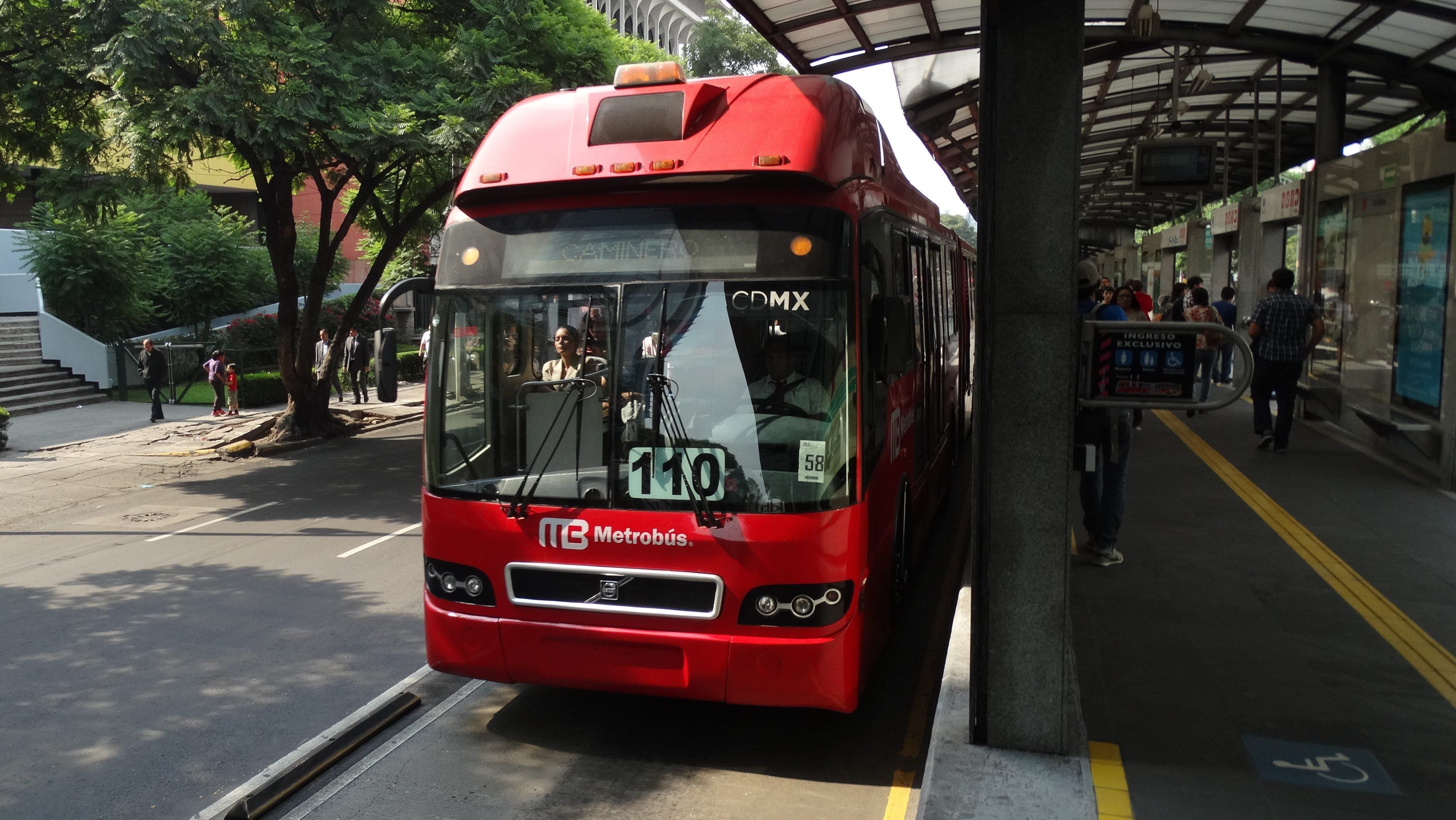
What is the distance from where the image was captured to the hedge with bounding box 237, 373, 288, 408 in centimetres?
2450

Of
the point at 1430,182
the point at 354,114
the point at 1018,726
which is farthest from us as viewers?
the point at 354,114

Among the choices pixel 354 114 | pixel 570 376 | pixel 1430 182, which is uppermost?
pixel 354 114

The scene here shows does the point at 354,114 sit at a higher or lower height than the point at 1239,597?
higher

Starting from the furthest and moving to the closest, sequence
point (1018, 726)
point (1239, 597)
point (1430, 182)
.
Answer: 1. point (1430, 182)
2. point (1239, 597)
3. point (1018, 726)

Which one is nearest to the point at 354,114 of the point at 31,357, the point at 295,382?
the point at 295,382

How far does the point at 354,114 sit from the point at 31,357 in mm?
17327

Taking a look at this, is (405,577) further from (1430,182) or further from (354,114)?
(1430,182)

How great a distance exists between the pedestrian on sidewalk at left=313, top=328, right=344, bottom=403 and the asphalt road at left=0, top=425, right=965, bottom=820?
955 centimetres

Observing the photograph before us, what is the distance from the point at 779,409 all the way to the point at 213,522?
30.9ft

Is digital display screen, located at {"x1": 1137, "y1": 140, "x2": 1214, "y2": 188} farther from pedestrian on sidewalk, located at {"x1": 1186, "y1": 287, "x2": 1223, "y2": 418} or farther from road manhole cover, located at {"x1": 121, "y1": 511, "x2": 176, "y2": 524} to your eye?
road manhole cover, located at {"x1": 121, "y1": 511, "x2": 176, "y2": 524}

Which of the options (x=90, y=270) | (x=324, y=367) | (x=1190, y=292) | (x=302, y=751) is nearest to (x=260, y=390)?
(x=324, y=367)

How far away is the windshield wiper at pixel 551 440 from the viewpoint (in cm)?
536

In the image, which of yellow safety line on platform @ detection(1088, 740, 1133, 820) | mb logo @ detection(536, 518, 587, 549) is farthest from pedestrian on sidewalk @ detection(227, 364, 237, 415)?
yellow safety line on platform @ detection(1088, 740, 1133, 820)

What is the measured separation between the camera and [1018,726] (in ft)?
15.4
